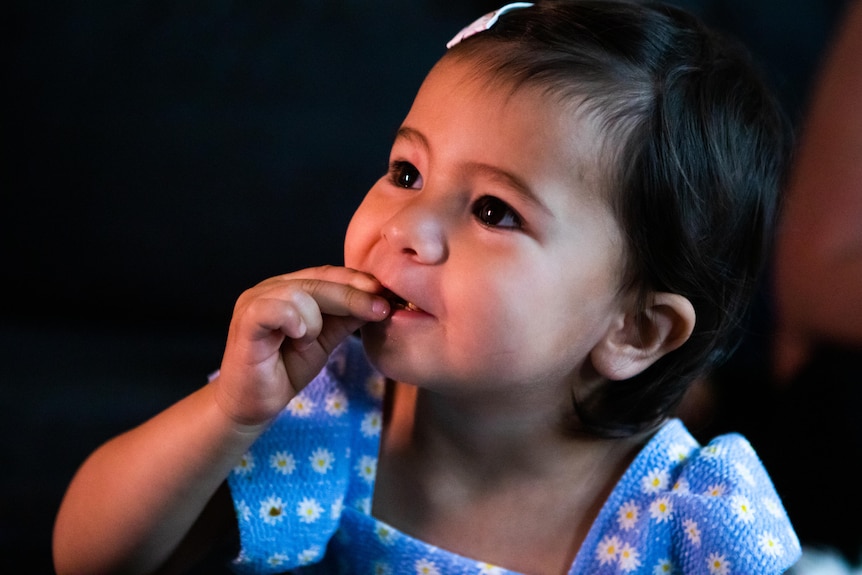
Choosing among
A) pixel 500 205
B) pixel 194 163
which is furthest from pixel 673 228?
pixel 194 163

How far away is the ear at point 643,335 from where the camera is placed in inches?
33.2

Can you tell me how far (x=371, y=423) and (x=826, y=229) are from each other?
646mm

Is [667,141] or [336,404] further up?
[667,141]

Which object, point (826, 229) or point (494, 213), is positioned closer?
point (494, 213)

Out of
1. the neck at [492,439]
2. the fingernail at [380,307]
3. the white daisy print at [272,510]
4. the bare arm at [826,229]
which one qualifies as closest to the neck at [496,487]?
the neck at [492,439]

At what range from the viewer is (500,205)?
2.46ft

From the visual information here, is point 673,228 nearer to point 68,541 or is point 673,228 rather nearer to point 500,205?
point 500,205

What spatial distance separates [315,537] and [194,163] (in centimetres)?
64

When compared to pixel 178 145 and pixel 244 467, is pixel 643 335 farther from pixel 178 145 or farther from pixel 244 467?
pixel 178 145

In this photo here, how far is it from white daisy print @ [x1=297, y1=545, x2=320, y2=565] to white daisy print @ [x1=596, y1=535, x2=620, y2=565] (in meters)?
0.28

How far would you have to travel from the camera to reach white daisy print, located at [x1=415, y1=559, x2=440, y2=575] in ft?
3.03

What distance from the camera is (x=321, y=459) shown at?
0.92 m

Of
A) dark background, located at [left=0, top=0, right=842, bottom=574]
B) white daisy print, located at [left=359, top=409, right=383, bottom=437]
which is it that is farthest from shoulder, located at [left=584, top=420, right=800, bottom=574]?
dark background, located at [left=0, top=0, right=842, bottom=574]

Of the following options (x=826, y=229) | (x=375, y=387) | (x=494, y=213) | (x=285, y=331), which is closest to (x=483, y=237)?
(x=494, y=213)
